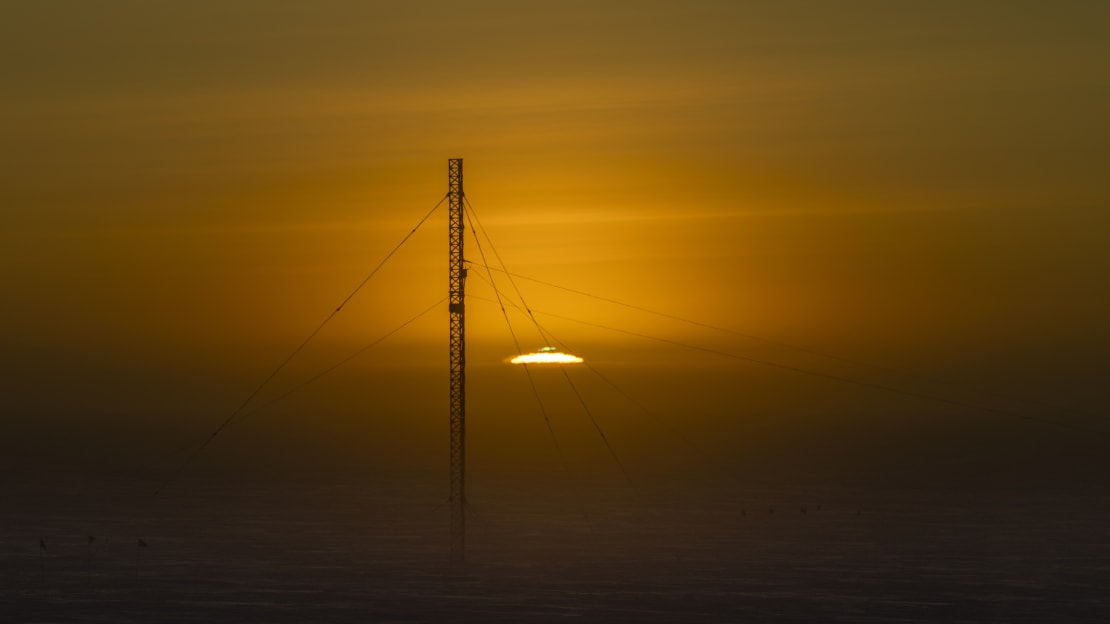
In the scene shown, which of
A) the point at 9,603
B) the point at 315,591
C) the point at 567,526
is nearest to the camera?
the point at 9,603

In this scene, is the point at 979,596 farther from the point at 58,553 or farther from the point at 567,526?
the point at 58,553

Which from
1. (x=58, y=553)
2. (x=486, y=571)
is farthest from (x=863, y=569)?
(x=58, y=553)

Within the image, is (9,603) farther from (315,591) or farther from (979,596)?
(979,596)

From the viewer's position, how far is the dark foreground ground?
11469cm

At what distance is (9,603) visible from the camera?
389ft

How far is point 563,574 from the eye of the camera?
5433 inches

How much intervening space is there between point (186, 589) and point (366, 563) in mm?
23306

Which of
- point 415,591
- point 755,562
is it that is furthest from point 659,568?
point 415,591

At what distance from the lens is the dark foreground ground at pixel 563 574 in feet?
376

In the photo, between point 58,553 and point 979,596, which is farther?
point 58,553

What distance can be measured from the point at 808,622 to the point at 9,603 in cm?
6136

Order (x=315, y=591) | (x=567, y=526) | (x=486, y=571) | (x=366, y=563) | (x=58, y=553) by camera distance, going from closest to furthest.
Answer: (x=315, y=591), (x=486, y=571), (x=366, y=563), (x=58, y=553), (x=567, y=526)

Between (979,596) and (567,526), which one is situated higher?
(567,526)

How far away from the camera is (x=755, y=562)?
151250mm
